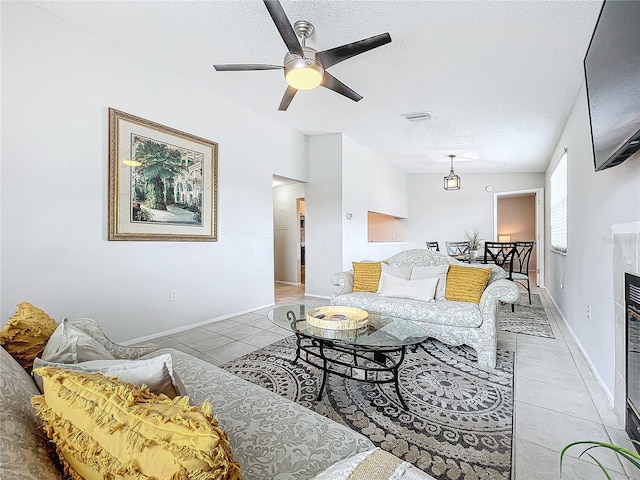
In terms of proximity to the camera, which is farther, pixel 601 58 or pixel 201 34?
pixel 201 34

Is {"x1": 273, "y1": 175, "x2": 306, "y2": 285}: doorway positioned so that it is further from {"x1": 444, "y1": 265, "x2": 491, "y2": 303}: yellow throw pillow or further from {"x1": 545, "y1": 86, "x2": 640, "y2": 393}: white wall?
{"x1": 545, "y1": 86, "x2": 640, "y2": 393}: white wall

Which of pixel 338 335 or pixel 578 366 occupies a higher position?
pixel 338 335

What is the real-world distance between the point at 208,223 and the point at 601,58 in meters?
3.51

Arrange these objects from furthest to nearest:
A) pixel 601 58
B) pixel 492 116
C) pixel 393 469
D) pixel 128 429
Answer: pixel 492 116, pixel 601 58, pixel 393 469, pixel 128 429

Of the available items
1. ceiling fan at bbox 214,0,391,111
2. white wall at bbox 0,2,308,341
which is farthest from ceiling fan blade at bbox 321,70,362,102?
white wall at bbox 0,2,308,341

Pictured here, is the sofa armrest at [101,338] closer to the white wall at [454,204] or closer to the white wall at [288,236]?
the white wall at [288,236]

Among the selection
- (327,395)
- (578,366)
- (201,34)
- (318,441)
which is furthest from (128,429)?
(578,366)

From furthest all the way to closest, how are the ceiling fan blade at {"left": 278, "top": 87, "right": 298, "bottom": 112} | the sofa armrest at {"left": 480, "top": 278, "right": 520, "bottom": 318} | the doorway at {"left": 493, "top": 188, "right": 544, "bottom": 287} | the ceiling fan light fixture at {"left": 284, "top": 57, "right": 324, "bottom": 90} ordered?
the doorway at {"left": 493, "top": 188, "right": 544, "bottom": 287}
the ceiling fan blade at {"left": 278, "top": 87, "right": 298, "bottom": 112}
the sofa armrest at {"left": 480, "top": 278, "right": 520, "bottom": 318}
the ceiling fan light fixture at {"left": 284, "top": 57, "right": 324, "bottom": 90}

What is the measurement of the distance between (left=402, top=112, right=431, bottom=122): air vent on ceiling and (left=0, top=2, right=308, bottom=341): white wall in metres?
2.31

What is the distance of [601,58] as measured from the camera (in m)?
1.55

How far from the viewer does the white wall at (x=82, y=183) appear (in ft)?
7.32

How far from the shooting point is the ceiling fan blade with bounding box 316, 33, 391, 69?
1.99 m

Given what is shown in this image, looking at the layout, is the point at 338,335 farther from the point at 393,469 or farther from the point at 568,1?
the point at 568,1

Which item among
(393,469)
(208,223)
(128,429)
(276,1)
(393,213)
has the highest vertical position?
(276,1)
